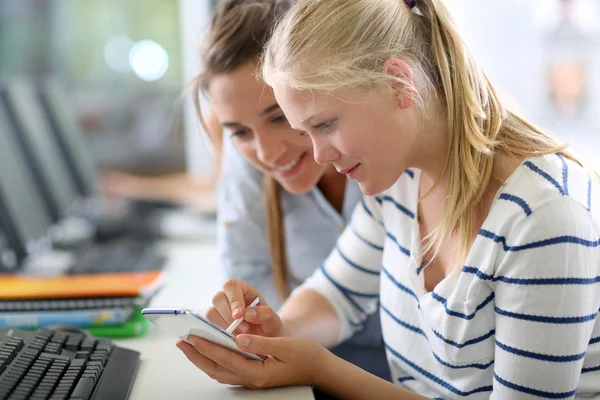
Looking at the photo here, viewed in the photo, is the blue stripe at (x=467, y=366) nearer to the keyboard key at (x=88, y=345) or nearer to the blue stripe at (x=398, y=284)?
the blue stripe at (x=398, y=284)

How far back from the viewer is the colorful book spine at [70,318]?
3.70 ft

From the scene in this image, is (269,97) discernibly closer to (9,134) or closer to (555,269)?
(555,269)

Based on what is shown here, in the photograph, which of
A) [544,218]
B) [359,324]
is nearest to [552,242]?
[544,218]

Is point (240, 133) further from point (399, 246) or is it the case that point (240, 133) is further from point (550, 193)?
point (550, 193)

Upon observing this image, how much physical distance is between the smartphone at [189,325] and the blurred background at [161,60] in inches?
78.6

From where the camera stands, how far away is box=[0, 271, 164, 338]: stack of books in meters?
1.13

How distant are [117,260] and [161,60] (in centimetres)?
132

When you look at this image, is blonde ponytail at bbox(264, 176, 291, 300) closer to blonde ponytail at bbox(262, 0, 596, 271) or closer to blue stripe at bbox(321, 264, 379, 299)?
blue stripe at bbox(321, 264, 379, 299)

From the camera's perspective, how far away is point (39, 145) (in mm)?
1815

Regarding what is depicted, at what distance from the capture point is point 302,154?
1172mm

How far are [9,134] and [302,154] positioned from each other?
812mm

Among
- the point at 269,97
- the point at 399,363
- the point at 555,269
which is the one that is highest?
the point at 269,97

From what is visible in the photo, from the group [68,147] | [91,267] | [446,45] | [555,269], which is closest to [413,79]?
[446,45]

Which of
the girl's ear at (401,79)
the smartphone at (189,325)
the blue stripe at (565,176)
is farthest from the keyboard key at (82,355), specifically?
the blue stripe at (565,176)
